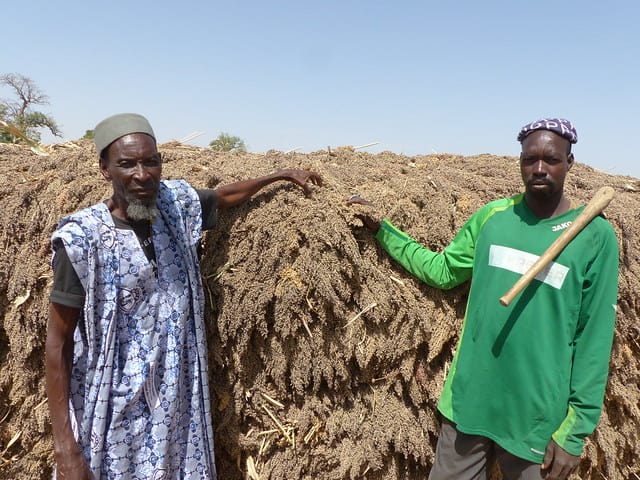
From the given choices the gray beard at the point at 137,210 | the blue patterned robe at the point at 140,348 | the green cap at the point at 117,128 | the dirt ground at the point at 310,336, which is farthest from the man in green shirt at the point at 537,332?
the green cap at the point at 117,128

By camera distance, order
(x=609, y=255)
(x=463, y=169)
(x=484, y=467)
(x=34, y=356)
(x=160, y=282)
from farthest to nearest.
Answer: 1. (x=463, y=169)
2. (x=34, y=356)
3. (x=484, y=467)
4. (x=160, y=282)
5. (x=609, y=255)

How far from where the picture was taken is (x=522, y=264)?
206cm

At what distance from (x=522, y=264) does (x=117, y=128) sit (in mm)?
1822

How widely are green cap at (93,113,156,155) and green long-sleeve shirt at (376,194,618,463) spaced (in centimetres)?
161

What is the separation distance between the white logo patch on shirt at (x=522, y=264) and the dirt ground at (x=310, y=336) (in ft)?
1.59

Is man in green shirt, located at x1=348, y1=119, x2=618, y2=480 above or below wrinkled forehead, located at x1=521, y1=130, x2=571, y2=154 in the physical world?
below

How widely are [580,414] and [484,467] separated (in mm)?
544

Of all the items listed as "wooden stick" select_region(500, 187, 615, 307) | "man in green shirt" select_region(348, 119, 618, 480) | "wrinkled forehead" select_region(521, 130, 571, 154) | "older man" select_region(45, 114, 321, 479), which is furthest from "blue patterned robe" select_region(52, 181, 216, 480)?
"wrinkled forehead" select_region(521, 130, 571, 154)

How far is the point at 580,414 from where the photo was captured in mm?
2006

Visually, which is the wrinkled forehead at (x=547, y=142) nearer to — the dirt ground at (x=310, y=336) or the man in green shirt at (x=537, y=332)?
the man in green shirt at (x=537, y=332)

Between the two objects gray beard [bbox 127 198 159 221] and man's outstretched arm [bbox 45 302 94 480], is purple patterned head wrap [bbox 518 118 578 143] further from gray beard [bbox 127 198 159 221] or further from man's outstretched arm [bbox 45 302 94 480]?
man's outstretched arm [bbox 45 302 94 480]

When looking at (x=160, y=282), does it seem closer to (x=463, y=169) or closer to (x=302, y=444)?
(x=302, y=444)

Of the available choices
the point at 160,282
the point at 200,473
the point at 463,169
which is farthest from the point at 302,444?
the point at 463,169

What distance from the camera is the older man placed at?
1.96 m
